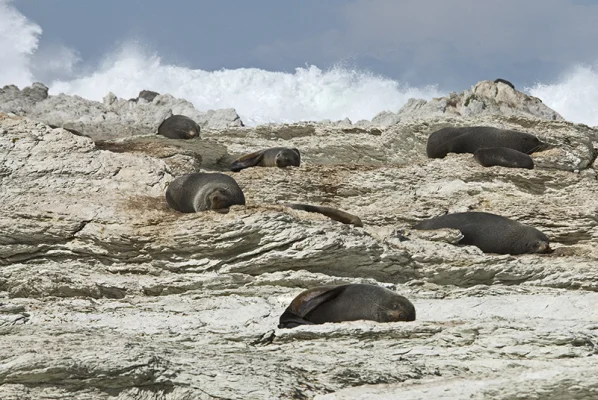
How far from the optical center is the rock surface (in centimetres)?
746

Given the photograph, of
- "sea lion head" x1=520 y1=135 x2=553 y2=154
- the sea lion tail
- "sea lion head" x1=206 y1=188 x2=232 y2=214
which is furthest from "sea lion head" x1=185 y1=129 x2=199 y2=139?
"sea lion head" x1=206 y1=188 x2=232 y2=214

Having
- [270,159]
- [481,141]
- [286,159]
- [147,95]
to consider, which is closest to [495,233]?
[286,159]

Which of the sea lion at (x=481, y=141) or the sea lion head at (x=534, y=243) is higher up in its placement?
the sea lion at (x=481, y=141)

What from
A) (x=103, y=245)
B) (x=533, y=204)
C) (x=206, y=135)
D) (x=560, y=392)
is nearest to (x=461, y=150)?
(x=533, y=204)

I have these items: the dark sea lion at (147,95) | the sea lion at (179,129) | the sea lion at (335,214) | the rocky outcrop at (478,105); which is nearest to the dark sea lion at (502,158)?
the sea lion at (335,214)

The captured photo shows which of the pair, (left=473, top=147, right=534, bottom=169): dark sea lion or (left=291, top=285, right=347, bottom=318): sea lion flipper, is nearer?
(left=291, top=285, right=347, bottom=318): sea lion flipper

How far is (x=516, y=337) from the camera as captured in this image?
845cm

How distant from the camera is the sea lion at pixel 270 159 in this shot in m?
18.1

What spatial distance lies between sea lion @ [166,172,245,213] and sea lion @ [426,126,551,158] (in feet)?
21.1

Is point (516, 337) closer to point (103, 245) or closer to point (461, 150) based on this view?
point (103, 245)

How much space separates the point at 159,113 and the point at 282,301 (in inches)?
805

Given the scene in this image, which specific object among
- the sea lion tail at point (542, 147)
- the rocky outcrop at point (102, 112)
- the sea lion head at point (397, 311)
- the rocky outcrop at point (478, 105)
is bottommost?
the sea lion head at point (397, 311)

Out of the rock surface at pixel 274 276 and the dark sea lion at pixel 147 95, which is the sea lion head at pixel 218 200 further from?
the dark sea lion at pixel 147 95

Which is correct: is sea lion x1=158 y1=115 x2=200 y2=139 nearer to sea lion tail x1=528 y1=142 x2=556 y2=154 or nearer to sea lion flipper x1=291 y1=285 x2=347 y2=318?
sea lion tail x1=528 y1=142 x2=556 y2=154
